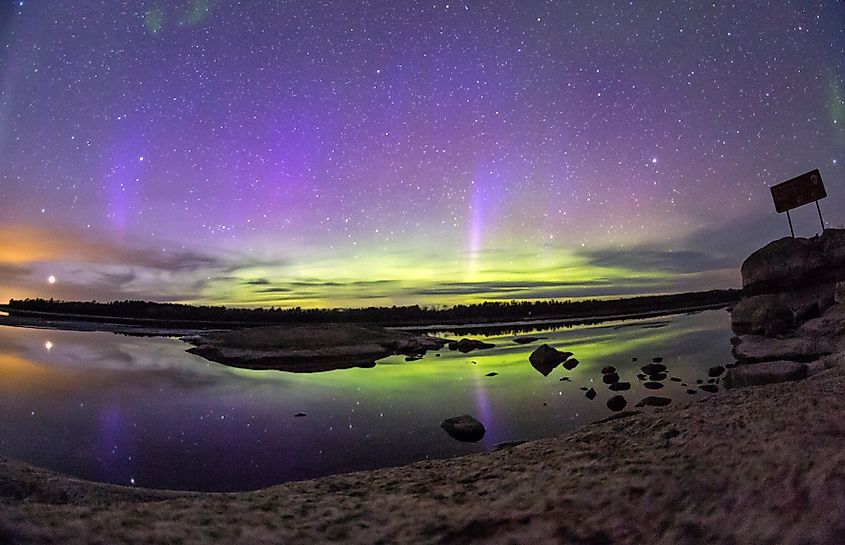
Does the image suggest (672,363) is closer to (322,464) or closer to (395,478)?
(322,464)

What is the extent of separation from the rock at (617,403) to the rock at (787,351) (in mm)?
7242

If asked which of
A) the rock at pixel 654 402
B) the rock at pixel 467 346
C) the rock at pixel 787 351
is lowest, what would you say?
the rock at pixel 467 346

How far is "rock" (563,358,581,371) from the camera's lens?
18.4 m

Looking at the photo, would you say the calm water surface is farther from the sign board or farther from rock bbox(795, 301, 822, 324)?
the sign board

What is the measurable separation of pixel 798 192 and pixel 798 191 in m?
0.07

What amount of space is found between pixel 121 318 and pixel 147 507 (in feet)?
279

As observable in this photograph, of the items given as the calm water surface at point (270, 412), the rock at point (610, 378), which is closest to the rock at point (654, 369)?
the calm water surface at point (270, 412)

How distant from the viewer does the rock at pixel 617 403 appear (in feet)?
35.4

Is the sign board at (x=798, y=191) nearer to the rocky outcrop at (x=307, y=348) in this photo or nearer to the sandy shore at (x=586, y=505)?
the rocky outcrop at (x=307, y=348)

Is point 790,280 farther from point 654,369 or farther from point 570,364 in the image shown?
point 570,364

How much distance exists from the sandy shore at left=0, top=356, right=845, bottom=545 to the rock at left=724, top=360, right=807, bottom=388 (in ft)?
25.0

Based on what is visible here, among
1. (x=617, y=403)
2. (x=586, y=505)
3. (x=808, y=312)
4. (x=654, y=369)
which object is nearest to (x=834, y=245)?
(x=808, y=312)

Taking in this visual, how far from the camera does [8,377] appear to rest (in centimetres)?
1808

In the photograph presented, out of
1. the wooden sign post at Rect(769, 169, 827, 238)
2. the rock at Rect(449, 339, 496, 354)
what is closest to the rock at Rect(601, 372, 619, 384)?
the rock at Rect(449, 339, 496, 354)
